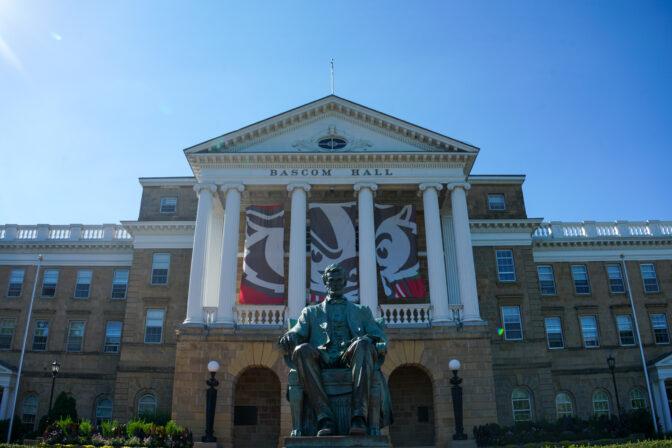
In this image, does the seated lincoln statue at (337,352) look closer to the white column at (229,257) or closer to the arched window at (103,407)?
the white column at (229,257)

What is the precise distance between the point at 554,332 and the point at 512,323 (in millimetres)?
4032

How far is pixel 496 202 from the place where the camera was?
136 feet

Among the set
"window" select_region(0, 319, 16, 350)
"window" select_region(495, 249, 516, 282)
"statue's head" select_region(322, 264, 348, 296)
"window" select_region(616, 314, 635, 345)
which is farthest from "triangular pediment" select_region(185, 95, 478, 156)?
"statue's head" select_region(322, 264, 348, 296)

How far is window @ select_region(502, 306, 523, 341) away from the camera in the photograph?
3791 centimetres

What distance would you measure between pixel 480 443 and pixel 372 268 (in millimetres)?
9396

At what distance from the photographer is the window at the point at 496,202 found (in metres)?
41.3

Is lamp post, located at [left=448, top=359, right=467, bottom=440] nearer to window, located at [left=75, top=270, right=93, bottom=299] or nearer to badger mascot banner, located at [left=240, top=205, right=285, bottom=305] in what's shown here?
badger mascot banner, located at [left=240, top=205, right=285, bottom=305]

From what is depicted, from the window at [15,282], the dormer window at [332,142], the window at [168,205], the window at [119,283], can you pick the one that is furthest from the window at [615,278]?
the window at [15,282]

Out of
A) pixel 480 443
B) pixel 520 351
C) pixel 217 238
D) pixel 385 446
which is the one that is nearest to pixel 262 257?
pixel 217 238

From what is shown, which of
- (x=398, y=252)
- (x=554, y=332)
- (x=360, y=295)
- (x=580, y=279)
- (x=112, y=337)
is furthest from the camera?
(x=580, y=279)

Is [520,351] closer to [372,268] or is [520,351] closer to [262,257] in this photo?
[372,268]

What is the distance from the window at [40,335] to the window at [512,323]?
2976 centimetres

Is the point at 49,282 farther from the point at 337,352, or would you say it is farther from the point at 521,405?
the point at 337,352

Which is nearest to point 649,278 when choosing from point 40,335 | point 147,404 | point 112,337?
point 147,404
